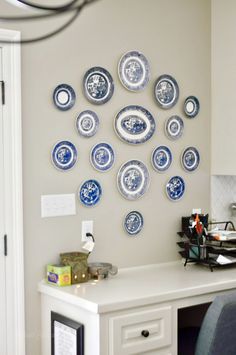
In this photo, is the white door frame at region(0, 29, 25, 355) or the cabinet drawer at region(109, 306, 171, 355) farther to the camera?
the white door frame at region(0, 29, 25, 355)

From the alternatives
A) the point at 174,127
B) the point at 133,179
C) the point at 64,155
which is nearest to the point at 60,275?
the point at 64,155

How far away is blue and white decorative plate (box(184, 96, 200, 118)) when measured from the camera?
10.3 feet

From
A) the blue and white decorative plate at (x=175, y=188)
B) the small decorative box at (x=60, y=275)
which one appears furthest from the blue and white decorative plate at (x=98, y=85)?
the small decorative box at (x=60, y=275)

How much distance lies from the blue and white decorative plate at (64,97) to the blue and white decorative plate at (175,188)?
82 cm

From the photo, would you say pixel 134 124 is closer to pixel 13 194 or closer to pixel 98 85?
pixel 98 85

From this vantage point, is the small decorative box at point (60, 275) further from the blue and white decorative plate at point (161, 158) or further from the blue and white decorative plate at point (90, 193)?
the blue and white decorative plate at point (161, 158)

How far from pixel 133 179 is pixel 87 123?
439 millimetres

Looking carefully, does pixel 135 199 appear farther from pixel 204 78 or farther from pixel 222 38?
pixel 222 38

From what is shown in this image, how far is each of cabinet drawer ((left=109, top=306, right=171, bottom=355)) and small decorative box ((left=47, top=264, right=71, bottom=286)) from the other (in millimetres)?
386

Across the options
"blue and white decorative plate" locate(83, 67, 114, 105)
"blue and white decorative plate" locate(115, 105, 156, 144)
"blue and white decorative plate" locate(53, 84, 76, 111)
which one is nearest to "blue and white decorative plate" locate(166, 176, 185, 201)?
"blue and white decorative plate" locate(115, 105, 156, 144)

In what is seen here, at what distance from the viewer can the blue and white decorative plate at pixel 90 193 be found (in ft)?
8.85

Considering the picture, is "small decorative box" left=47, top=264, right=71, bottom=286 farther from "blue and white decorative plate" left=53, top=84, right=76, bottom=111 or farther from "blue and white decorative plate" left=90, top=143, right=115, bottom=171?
"blue and white decorative plate" left=53, top=84, right=76, bottom=111

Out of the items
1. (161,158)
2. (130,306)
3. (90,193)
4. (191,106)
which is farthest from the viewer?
(191,106)

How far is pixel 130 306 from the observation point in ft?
7.25
